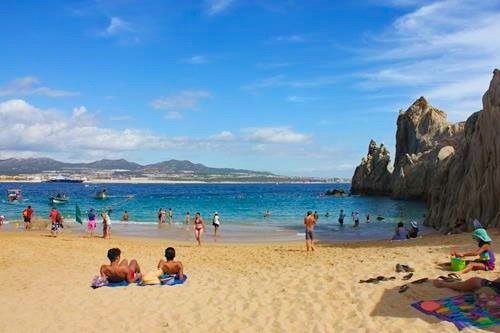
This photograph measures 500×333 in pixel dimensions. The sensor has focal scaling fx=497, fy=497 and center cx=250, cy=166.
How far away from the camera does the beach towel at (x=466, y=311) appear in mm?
8600

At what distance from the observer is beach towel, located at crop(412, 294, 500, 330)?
8.60m

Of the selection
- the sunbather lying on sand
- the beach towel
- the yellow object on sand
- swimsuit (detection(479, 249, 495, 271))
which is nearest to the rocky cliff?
swimsuit (detection(479, 249, 495, 271))

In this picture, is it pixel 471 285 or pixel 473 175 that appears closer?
pixel 471 285

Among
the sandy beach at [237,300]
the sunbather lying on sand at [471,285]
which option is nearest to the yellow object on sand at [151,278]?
the sandy beach at [237,300]

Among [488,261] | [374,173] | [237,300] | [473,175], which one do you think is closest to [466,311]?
[488,261]

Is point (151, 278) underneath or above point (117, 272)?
underneath

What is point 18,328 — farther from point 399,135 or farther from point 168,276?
point 399,135

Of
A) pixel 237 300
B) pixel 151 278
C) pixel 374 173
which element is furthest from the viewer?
pixel 374 173

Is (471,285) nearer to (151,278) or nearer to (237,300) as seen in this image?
(237,300)

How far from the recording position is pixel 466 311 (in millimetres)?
9156

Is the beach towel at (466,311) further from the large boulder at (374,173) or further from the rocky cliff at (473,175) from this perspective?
the large boulder at (374,173)

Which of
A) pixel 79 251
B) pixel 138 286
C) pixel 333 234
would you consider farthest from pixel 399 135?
pixel 138 286

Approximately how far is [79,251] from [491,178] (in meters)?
19.4

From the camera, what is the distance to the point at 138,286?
12.4m
